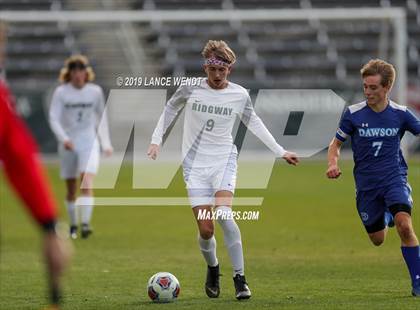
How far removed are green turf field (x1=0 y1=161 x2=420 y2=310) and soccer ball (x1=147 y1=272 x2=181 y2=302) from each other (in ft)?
0.32

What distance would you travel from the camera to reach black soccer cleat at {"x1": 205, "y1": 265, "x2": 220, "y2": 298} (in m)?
9.16

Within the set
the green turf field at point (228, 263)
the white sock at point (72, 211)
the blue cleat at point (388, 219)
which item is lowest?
the green turf field at point (228, 263)

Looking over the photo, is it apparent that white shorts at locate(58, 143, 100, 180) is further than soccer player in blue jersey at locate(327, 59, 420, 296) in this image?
Yes

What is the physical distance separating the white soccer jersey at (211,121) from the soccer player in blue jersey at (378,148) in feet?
2.33

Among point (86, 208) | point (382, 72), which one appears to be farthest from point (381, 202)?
point (86, 208)

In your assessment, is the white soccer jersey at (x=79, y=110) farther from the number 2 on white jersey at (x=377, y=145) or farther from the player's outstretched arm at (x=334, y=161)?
the number 2 on white jersey at (x=377, y=145)

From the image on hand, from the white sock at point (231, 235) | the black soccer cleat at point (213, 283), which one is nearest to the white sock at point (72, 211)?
the black soccer cleat at point (213, 283)

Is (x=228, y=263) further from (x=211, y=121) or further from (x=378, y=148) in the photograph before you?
(x=378, y=148)

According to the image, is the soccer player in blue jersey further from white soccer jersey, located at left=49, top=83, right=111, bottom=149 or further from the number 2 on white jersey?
white soccer jersey, located at left=49, top=83, right=111, bottom=149

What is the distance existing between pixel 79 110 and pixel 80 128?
0.28 m

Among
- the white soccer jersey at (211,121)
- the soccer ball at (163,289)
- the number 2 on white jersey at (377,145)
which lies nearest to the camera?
the soccer ball at (163,289)

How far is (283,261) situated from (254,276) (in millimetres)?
1451

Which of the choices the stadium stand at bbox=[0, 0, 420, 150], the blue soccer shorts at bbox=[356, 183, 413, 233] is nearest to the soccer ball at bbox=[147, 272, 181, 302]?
the blue soccer shorts at bbox=[356, 183, 413, 233]

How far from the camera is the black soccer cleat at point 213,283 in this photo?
9164 millimetres
